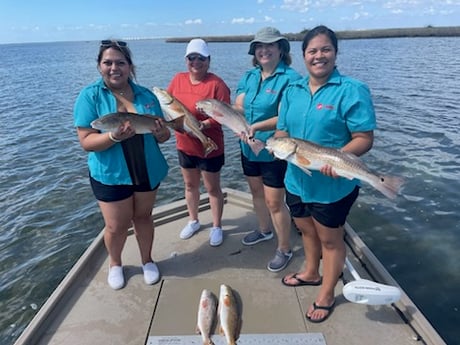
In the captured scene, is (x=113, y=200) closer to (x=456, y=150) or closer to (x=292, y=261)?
(x=292, y=261)

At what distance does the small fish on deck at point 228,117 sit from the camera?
3828mm

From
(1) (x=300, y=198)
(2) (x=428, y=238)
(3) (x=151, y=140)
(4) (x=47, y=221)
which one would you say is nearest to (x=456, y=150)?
(2) (x=428, y=238)

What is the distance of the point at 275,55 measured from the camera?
3746 millimetres

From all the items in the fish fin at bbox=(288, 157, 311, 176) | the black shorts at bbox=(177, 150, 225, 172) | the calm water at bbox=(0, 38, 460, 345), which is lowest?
the calm water at bbox=(0, 38, 460, 345)

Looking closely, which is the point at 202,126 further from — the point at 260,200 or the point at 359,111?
the point at 359,111

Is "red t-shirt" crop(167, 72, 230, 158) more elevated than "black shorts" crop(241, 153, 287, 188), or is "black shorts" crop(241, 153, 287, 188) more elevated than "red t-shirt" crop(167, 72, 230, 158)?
"red t-shirt" crop(167, 72, 230, 158)

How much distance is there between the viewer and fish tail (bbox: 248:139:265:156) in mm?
3769

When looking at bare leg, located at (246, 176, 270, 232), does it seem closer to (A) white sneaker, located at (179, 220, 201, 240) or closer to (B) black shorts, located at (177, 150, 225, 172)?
A: (B) black shorts, located at (177, 150, 225, 172)

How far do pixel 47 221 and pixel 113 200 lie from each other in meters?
5.56

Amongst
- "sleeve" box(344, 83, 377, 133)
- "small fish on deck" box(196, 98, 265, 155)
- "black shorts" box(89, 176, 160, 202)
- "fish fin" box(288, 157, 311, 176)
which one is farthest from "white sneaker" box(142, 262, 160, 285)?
"sleeve" box(344, 83, 377, 133)

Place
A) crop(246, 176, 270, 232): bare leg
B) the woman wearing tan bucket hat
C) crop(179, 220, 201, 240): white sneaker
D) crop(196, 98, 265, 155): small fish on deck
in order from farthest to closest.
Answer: crop(179, 220, 201, 240): white sneaker, crop(246, 176, 270, 232): bare leg, crop(196, 98, 265, 155): small fish on deck, the woman wearing tan bucket hat

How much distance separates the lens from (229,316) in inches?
133

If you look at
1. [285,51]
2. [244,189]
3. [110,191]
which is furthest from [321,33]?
[244,189]

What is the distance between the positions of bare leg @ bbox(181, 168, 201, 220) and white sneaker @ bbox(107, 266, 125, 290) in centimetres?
130
